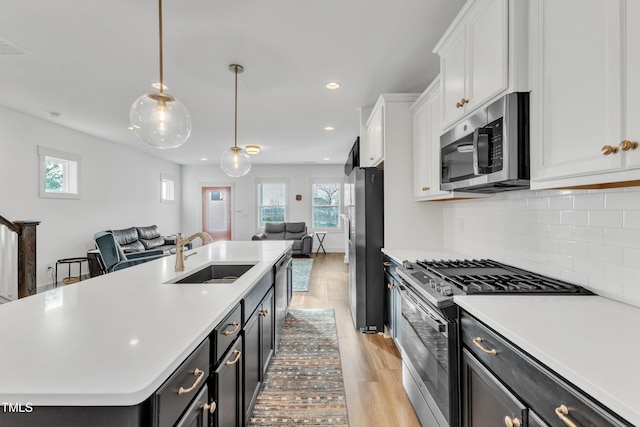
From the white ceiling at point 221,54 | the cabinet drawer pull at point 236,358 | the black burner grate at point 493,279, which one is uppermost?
the white ceiling at point 221,54

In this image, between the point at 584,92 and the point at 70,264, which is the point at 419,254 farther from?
the point at 70,264

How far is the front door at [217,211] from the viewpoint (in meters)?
9.33

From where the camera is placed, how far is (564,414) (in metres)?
0.78

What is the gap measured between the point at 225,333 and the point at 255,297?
1.78 ft

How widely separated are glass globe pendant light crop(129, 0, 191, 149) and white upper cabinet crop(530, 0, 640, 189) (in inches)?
74.0

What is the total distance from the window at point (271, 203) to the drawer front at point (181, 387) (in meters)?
8.29

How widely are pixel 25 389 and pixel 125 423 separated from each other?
227 mm

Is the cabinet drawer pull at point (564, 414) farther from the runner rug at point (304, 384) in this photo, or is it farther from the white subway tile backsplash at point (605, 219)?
the runner rug at point (304, 384)

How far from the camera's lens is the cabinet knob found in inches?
34.8

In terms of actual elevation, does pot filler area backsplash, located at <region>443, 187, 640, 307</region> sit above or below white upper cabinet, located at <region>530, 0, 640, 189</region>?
below

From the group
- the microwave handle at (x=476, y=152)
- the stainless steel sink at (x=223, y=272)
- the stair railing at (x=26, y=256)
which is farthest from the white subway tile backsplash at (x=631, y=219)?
the stair railing at (x=26, y=256)

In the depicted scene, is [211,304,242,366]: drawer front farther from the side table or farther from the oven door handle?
the side table

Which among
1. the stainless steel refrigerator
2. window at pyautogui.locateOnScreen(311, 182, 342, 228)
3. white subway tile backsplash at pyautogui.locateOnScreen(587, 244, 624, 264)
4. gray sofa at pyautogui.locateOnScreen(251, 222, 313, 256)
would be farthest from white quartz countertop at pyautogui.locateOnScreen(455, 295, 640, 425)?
window at pyautogui.locateOnScreen(311, 182, 342, 228)

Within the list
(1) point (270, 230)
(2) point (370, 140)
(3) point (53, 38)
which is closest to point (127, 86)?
(3) point (53, 38)
